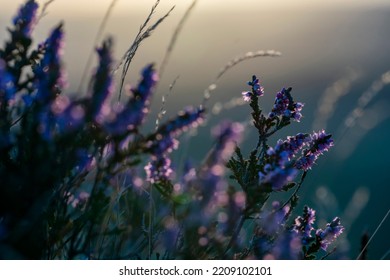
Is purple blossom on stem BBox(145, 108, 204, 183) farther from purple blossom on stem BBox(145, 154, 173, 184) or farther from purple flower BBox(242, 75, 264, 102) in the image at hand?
purple flower BBox(242, 75, 264, 102)

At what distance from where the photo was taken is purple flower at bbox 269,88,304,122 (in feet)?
7.61

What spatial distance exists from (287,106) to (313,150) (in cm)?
19

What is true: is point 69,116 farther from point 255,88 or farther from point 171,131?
point 255,88

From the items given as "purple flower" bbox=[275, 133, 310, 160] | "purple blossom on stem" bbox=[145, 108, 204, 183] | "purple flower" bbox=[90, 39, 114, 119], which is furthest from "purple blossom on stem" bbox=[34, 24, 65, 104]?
"purple flower" bbox=[275, 133, 310, 160]

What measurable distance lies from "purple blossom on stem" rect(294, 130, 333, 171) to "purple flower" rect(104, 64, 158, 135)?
711mm

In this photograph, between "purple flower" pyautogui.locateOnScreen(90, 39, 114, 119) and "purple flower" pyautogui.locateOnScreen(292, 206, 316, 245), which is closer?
"purple flower" pyautogui.locateOnScreen(90, 39, 114, 119)

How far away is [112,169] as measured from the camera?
1.78 m

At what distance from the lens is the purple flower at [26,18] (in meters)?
2.00

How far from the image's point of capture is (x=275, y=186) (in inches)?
72.5

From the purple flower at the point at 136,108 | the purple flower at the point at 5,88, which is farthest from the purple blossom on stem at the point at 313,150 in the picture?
the purple flower at the point at 5,88

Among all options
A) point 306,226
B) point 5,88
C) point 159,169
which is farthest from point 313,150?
point 5,88

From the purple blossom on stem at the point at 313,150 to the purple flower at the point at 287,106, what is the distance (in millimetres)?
99

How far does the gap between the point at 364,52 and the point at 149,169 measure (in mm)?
16851
